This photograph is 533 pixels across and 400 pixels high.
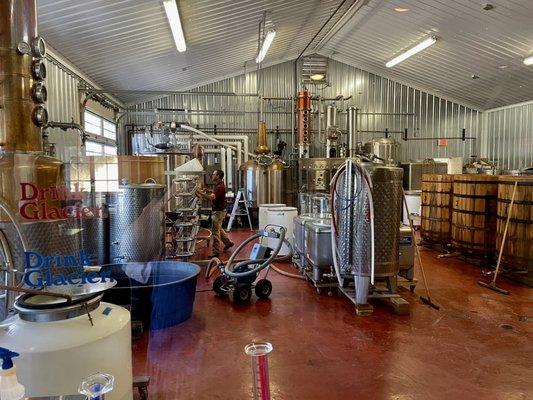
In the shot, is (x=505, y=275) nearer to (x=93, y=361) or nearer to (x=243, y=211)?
(x=93, y=361)

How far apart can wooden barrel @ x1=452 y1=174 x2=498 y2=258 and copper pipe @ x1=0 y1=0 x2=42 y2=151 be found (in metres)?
6.20

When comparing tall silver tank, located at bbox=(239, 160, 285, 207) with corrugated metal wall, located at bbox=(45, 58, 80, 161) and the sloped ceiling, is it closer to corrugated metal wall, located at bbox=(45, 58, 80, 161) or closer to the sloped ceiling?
the sloped ceiling

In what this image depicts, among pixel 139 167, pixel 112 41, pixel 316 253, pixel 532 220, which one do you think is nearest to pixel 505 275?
pixel 532 220

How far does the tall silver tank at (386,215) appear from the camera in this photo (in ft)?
13.9

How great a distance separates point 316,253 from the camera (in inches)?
191

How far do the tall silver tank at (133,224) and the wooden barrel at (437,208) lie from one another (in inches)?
206

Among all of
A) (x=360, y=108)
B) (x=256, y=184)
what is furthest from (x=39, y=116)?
(x=360, y=108)

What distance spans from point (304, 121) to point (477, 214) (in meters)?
5.63

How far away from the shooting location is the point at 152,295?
11.8ft

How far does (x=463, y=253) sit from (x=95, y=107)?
27.2 ft

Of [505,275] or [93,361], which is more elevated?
[93,361]

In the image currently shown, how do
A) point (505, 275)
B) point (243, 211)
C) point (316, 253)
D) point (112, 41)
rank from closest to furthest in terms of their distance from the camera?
point (316, 253) < point (505, 275) < point (112, 41) < point (243, 211)

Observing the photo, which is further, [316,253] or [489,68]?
[489,68]

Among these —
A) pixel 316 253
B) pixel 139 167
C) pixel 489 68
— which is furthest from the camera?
pixel 489 68
